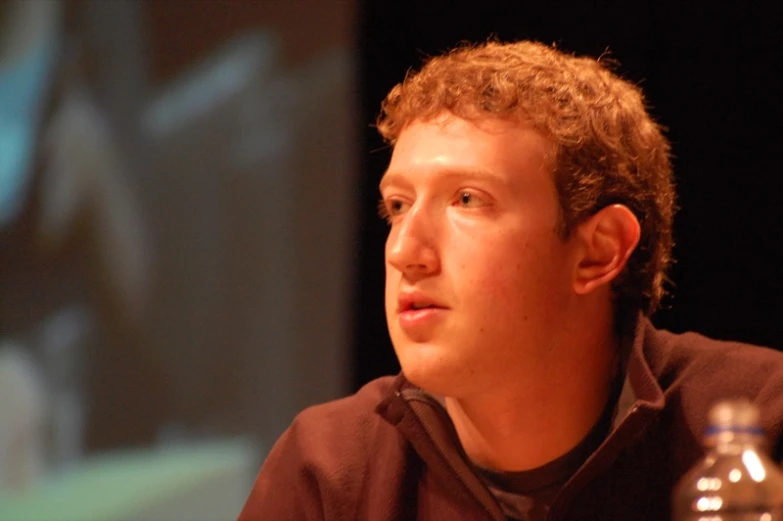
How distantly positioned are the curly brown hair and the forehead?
0.02 metres

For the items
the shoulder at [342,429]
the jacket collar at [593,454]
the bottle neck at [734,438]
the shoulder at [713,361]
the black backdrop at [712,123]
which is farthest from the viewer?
the black backdrop at [712,123]

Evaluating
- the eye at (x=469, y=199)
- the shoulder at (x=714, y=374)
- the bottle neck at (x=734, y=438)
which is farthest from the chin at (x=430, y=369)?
the bottle neck at (x=734, y=438)

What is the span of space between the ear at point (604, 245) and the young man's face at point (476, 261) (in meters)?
0.05

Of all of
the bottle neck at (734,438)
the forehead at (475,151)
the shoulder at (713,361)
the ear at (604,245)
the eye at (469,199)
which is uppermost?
the forehead at (475,151)

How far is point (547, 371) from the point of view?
167 cm

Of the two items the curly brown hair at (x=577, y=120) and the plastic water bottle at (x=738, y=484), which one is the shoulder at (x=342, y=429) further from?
the plastic water bottle at (x=738, y=484)

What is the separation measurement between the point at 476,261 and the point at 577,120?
334 mm

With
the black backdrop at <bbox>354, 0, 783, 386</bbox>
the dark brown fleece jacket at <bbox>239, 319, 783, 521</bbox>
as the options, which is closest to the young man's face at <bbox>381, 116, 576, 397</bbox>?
the dark brown fleece jacket at <bbox>239, 319, 783, 521</bbox>

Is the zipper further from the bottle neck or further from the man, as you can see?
the bottle neck

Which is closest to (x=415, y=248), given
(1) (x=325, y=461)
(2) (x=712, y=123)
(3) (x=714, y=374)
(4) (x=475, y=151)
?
(4) (x=475, y=151)

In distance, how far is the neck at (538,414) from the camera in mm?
1670

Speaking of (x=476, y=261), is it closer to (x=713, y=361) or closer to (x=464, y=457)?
(x=464, y=457)

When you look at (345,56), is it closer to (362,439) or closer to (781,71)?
(781,71)

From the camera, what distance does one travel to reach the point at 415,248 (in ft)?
5.13
